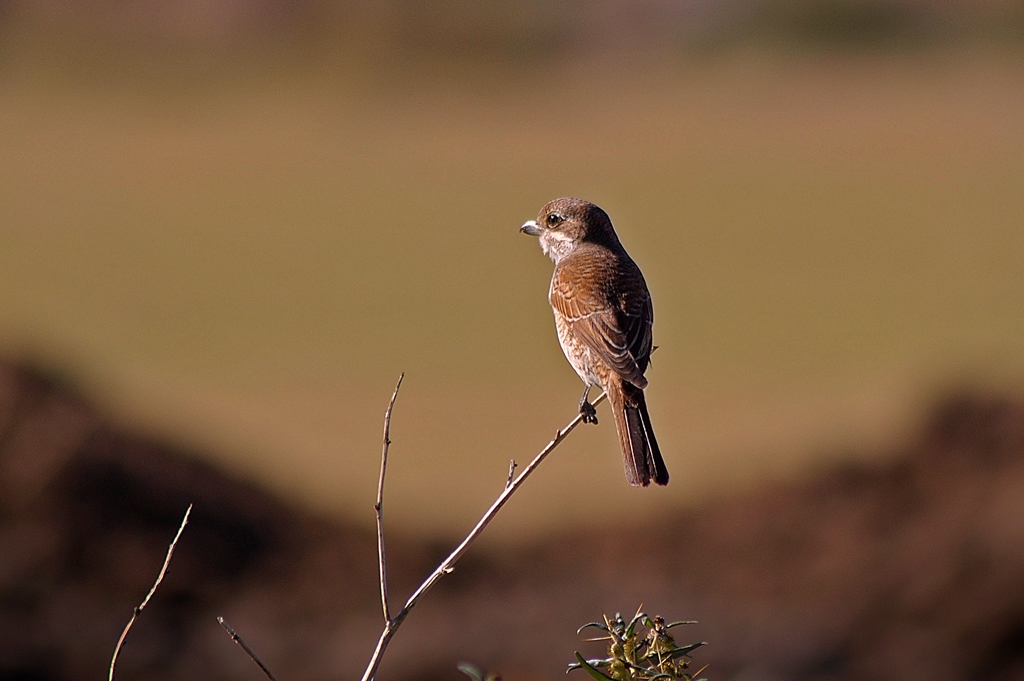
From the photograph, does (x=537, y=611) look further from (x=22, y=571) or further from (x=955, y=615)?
(x=22, y=571)

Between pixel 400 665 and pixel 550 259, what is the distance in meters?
2.52

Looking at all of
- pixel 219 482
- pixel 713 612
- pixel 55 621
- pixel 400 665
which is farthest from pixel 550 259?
pixel 219 482

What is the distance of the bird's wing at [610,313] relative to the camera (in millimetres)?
4297

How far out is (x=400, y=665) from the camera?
22.6 feet

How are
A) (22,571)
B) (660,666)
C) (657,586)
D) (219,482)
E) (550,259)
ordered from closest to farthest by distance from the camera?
(660,666)
(550,259)
(22,571)
(657,586)
(219,482)

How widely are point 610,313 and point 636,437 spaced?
0.64 m

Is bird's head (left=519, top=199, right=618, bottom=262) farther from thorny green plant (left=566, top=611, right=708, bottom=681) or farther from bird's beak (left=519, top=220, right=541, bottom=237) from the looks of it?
thorny green plant (left=566, top=611, right=708, bottom=681)

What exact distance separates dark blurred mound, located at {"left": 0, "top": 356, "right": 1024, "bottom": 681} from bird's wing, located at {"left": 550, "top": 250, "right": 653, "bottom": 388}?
2605 millimetres

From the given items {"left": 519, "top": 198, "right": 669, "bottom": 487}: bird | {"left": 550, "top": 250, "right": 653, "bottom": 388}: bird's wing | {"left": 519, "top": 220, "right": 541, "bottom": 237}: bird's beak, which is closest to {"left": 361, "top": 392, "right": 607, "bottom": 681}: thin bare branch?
{"left": 519, "top": 198, "right": 669, "bottom": 487}: bird

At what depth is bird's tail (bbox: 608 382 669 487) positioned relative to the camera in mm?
3764

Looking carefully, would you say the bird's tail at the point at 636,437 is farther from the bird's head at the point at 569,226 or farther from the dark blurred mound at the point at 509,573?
the dark blurred mound at the point at 509,573

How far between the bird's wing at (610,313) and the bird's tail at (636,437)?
0.27ft

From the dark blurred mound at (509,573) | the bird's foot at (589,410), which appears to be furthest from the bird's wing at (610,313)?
the dark blurred mound at (509,573)

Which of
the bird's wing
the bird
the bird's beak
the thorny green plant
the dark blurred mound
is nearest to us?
the thorny green plant
